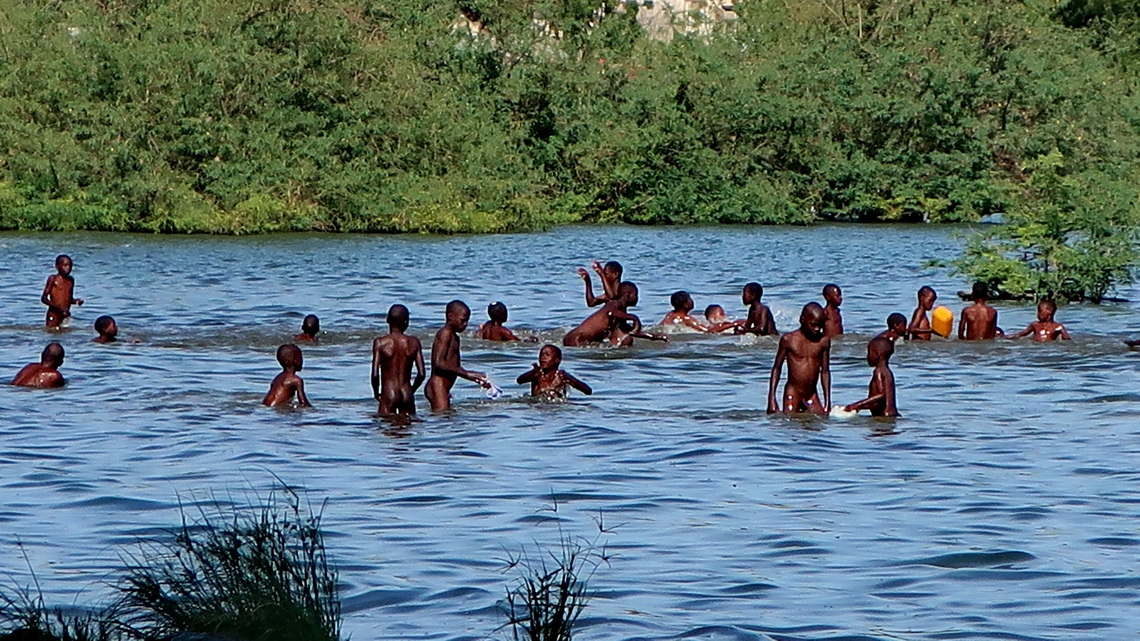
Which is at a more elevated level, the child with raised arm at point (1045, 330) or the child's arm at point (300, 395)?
the child with raised arm at point (1045, 330)

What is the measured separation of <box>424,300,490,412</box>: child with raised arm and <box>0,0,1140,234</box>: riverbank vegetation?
28.5m

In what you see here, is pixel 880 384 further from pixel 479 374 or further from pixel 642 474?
pixel 479 374

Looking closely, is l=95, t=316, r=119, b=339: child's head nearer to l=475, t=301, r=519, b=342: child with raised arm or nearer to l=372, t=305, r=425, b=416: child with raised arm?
l=475, t=301, r=519, b=342: child with raised arm

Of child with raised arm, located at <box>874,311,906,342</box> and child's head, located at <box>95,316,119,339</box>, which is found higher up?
child with raised arm, located at <box>874,311,906,342</box>

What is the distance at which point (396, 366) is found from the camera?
15.7 metres

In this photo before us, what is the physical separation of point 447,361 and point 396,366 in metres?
0.56

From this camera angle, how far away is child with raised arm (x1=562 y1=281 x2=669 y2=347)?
72.4 feet

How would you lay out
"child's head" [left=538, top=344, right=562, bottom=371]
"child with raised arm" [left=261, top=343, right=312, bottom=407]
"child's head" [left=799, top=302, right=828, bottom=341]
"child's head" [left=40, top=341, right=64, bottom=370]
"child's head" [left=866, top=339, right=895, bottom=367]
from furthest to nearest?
"child's head" [left=40, top=341, right=64, bottom=370], "child's head" [left=538, top=344, right=562, bottom=371], "child with raised arm" [left=261, top=343, right=312, bottom=407], "child's head" [left=799, top=302, right=828, bottom=341], "child's head" [left=866, top=339, right=895, bottom=367]

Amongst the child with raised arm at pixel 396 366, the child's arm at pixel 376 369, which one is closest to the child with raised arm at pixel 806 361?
the child with raised arm at pixel 396 366

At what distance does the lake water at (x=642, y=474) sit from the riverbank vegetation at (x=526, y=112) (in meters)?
18.1

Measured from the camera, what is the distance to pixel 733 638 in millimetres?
8547

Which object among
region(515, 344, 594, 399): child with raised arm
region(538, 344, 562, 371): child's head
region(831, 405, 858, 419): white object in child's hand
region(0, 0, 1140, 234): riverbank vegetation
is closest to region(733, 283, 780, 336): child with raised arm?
region(515, 344, 594, 399): child with raised arm

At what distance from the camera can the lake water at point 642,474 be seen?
9391 mm

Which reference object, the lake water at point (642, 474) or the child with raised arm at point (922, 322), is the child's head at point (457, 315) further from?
the child with raised arm at point (922, 322)
